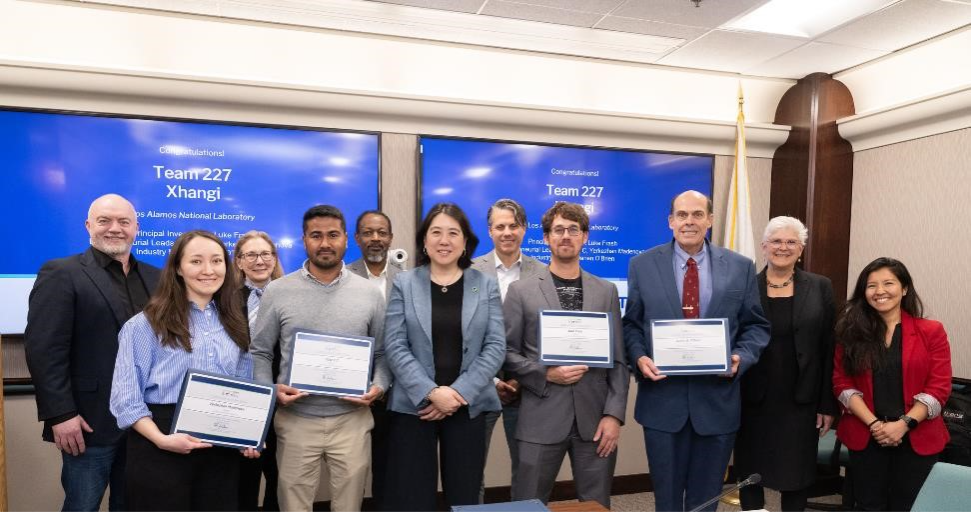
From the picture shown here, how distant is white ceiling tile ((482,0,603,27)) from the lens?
3.23 meters

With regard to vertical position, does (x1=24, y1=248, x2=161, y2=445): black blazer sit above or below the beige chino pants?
above

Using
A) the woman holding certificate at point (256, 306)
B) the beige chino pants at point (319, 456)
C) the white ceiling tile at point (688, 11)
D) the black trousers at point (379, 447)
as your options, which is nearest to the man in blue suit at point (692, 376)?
the black trousers at point (379, 447)

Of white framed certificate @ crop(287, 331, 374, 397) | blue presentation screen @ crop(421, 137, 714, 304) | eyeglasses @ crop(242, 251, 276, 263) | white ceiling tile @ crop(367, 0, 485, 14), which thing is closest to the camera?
white framed certificate @ crop(287, 331, 374, 397)

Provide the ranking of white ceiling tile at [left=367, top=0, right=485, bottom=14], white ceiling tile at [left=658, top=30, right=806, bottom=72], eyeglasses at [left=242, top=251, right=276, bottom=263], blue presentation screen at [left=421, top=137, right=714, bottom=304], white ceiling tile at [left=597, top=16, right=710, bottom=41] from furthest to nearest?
Result: 1. blue presentation screen at [left=421, top=137, right=714, bottom=304]
2. white ceiling tile at [left=658, top=30, right=806, bottom=72]
3. white ceiling tile at [left=597, top=16, right=710, bottom=41]
4. white ceiling tile at [left=367, top=0, right=485, bottom=14]
5. eyeglasses at [left=242, top=251, right=276, bottom=263]

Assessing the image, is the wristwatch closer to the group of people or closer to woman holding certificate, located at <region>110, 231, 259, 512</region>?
the group of people

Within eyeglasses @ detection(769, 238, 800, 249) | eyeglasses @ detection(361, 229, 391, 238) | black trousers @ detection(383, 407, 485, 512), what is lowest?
black trousers @ detection(383, 407, 485, 512)

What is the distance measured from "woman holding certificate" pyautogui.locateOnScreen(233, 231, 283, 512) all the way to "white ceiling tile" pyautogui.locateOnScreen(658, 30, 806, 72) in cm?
286

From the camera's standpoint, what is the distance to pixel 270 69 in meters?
3.50

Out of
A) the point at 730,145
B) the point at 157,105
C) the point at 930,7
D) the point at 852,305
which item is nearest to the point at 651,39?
the point at 730,145

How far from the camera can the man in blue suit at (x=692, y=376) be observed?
2305mm

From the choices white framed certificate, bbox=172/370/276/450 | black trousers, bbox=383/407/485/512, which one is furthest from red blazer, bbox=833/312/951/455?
white framed certificate, bbox=172/370/276/450

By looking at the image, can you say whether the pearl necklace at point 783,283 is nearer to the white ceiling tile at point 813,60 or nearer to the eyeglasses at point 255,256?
the white ceiling tile at point 813,60

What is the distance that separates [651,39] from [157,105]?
2.93 m

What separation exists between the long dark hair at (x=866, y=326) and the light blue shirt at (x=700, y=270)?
70cm
